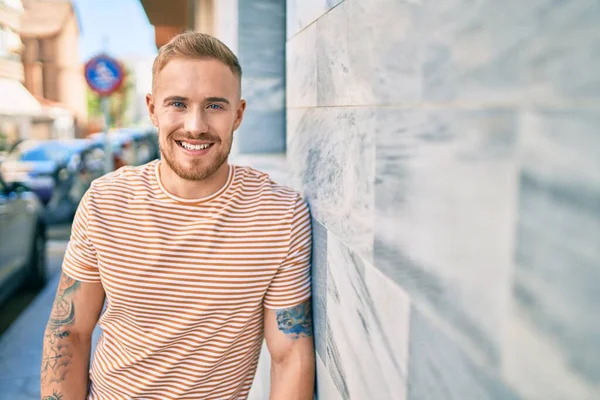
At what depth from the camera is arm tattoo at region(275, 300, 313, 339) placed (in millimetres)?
1909

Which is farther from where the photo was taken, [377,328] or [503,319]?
[377,328]

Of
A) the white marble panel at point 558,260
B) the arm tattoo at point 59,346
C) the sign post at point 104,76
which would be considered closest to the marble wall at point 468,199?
the white marble panel at point 558,260

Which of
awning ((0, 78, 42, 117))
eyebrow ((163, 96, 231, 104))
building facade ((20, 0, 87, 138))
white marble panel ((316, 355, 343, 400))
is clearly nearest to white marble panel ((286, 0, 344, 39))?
eyebrow ((163, 96, 231, 104))

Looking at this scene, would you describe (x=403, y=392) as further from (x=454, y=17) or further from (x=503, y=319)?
(x=454, y=17)

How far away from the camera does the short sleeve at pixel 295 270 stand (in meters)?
1.88

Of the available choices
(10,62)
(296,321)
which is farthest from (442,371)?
(10,62)

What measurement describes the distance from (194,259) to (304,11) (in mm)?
967

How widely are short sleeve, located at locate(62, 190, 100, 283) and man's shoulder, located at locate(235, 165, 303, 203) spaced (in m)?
0.56

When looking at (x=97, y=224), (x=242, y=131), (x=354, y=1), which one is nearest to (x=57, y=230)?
(x=242, y=131)

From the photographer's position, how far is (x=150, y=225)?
1.88 meters

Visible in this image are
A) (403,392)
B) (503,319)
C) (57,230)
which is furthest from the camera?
(57,230)

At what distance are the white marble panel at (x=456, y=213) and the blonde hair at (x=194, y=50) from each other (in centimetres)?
93

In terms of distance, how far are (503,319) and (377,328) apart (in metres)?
0.53

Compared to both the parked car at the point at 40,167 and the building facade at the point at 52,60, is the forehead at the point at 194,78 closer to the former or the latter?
the parked car at the point at 40,167
